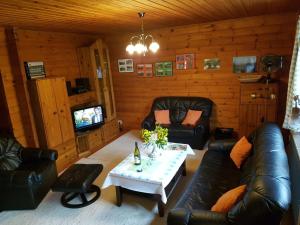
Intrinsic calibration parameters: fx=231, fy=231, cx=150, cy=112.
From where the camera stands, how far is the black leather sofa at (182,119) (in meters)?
4.45

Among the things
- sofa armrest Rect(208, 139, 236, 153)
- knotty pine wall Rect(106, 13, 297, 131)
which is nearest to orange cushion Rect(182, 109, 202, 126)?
knotty pine wall Rect(106, 13, 297, 131)

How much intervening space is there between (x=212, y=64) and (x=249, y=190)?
3461 millimetres

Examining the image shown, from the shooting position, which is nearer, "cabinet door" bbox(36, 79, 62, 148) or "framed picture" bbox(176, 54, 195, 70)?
"cabinet door" bbox(36, 79, 62, 148)

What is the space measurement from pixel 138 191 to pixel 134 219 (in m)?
0.32

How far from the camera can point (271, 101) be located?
405cm

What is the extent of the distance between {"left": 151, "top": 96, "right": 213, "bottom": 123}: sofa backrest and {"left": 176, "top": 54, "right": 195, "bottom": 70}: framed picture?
0.68 meters

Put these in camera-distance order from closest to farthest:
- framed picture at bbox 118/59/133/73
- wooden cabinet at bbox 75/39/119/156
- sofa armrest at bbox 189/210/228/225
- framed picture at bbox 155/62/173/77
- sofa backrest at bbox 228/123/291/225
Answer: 1. sofa backrest at bbox 228/123/291/225
2. sofa armrest at bbox 189/210/228/225
3. wooden cabinet at bbox 75/39/119/156
4. framed picture at bbox 155/62/173/77
5. framed picture at bbox 118/59/133/73

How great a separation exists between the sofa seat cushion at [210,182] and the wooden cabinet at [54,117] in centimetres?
259

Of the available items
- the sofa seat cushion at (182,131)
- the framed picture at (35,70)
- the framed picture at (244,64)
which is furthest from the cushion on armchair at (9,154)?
the framed picture at (244,64)

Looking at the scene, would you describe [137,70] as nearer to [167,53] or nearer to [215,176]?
[167,53]

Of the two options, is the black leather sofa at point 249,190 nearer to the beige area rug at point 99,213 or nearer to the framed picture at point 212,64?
the beige area rug at point 99,213

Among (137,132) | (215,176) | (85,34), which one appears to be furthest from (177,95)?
(215,176)

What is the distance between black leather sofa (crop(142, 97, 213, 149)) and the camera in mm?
4449

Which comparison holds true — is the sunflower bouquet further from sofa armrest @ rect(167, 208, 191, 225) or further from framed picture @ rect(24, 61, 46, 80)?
framed picture @ rect(24, 61, 46, 80)
